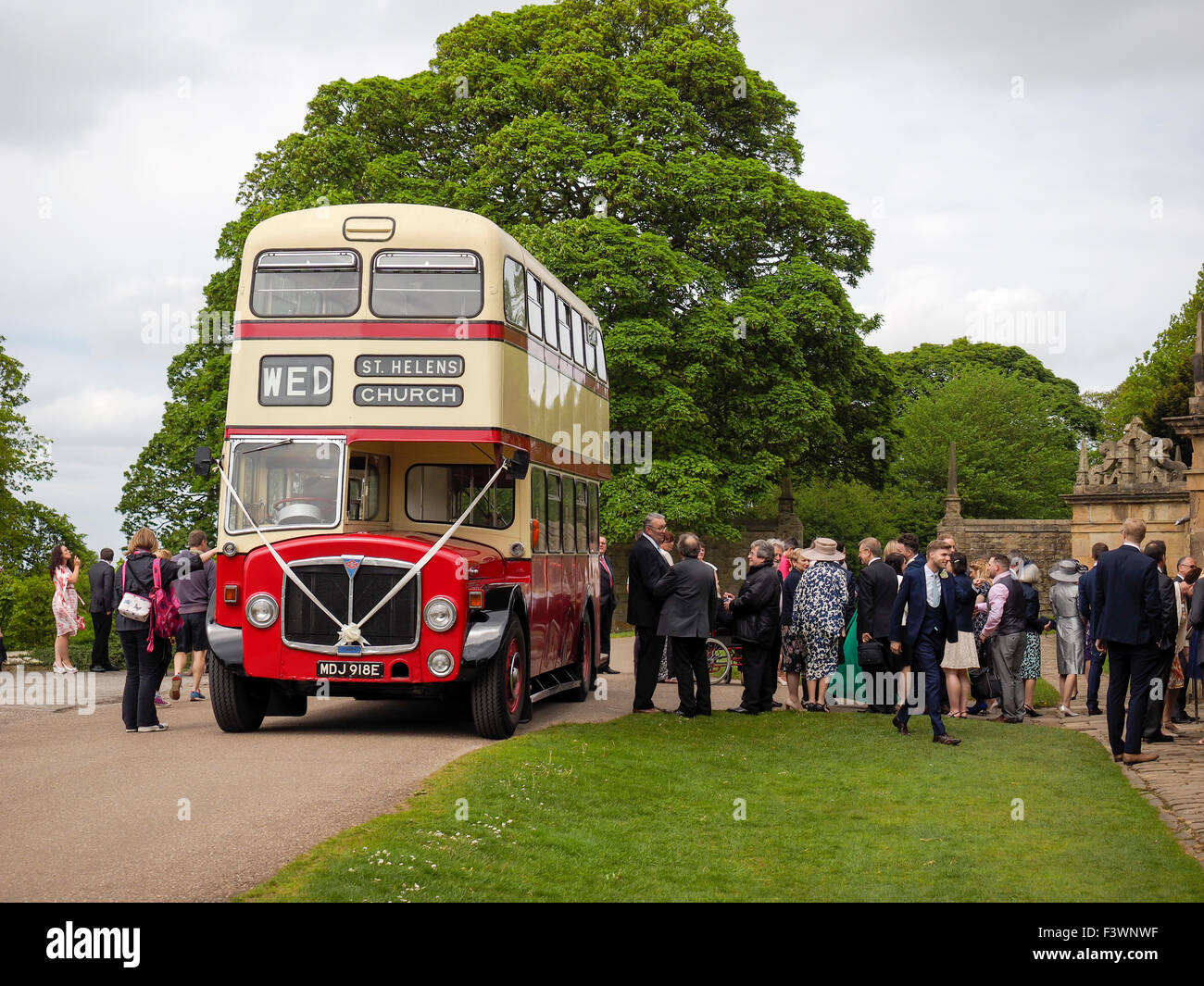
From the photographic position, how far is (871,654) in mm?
15820

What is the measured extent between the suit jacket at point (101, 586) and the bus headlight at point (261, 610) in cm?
846

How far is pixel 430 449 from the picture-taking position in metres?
13.8

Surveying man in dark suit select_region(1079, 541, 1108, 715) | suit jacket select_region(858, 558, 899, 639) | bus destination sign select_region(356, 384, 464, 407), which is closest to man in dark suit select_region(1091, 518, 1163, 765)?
man in dark suit select_region(1079, 541, 1108, 715)

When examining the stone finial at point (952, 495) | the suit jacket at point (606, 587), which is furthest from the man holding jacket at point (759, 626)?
the stone finial at point (952, 495)

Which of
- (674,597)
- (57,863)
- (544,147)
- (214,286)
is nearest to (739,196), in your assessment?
(544,147)

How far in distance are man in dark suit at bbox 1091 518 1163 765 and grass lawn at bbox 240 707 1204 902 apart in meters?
0.39

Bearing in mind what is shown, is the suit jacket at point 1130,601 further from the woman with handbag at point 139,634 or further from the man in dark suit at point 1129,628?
the woman with handbag at point 139,634

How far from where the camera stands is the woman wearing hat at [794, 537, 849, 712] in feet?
53.4

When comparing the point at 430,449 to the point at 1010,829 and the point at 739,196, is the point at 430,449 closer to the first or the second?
the point at 1010,829

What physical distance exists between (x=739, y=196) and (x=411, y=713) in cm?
2321

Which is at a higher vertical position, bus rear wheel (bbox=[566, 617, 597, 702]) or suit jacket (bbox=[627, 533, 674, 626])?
suit jacket (bbox=[627, 533, 674, 626])

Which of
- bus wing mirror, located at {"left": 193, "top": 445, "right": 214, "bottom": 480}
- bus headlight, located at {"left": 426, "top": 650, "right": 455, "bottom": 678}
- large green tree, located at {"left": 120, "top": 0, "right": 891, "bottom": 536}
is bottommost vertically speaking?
bus headlight, located at {"left": 426, "top": 650, "right": 455, "bottom": 678}

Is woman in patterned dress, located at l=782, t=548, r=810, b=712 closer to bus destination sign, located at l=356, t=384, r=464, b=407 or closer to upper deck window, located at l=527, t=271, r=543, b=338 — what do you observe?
upper deck window, located at l=527, t=271, r=543, b=338

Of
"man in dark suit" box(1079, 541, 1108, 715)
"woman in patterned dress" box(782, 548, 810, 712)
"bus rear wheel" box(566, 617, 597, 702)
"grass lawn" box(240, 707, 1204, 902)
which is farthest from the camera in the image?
"bus rear wheel" box(566, 617, 597, 702)
